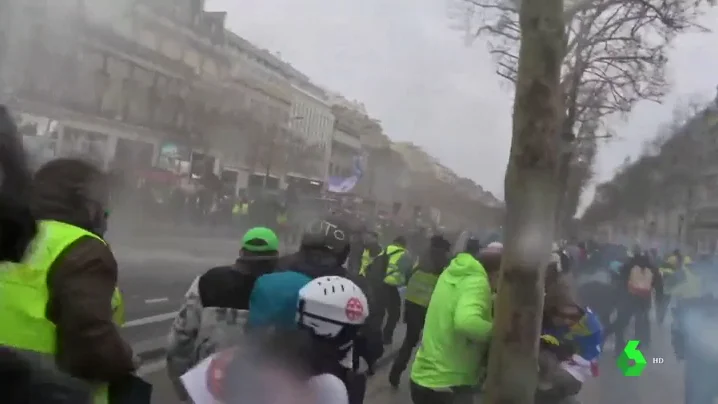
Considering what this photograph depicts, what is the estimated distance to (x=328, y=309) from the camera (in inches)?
76.3

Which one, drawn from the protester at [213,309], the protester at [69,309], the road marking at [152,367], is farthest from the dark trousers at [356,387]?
the road marking at [152,367]

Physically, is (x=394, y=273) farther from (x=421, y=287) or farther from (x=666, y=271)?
(x=666, y=271)

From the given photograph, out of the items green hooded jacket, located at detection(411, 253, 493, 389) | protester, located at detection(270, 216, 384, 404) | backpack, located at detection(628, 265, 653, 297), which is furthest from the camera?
backpack, located at detection(628, 265, 653, 297)

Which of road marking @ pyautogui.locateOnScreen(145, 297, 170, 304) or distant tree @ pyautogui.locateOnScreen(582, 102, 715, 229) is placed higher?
distant tree @ pyautogui.locateOnScreen(582, 102, 715, 229)

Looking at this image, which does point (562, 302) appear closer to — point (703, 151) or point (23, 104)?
point (23, 104)

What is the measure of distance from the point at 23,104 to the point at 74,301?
667 cm

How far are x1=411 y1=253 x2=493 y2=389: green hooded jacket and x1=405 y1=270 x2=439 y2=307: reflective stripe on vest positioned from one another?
3.05 metres

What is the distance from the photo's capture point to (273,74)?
1241 centimetres

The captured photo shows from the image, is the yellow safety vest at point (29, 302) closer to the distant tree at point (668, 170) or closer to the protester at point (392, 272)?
the protester at point (392, 272)

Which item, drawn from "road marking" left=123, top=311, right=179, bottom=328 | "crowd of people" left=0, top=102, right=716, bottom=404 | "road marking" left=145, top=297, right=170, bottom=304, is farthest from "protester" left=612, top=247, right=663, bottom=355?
"crowd of people" left=0, top=102, right=716, bottom=404

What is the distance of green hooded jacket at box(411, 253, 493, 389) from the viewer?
9.80 feet

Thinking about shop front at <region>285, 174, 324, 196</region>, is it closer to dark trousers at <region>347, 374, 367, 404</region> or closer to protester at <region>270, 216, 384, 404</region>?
protester at <region>270, 216, 384, 404</region>

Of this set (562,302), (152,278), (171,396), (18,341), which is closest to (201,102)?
(152,278)

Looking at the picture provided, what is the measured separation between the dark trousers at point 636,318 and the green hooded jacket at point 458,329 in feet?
19.3
